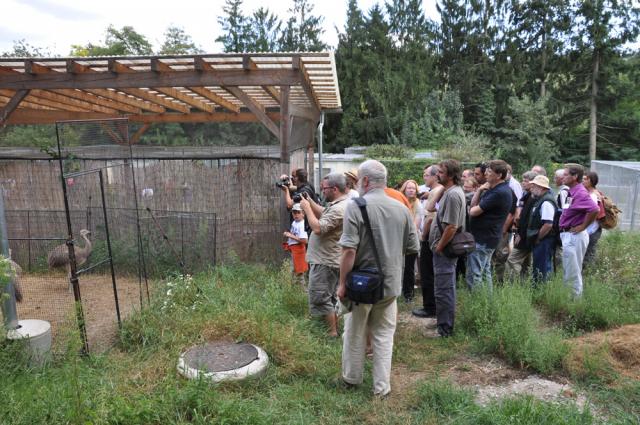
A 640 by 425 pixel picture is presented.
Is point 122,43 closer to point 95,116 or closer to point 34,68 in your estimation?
point 95,116

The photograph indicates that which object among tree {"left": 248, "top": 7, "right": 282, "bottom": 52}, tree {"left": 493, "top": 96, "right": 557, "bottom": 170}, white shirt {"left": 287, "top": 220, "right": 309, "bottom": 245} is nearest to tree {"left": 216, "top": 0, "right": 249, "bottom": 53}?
tree {"left": 248, "top": 7, "right": 282, "bottom": 52}

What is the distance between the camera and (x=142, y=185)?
6.88m

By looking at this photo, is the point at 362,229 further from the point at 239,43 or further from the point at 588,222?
the point at 239,43

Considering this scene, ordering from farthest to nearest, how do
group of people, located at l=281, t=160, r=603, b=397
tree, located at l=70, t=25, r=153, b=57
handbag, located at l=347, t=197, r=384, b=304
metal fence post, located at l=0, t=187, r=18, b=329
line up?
tree, located at l=70, t=25, r=153, b=57, metal fence post, located at l=0, t=187, r=18, b=329, group of people, located at l=281, t=160, r=603, b=397, handbag, located at l=347, t=197, r=384, b=304

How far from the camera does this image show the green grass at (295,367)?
284cm

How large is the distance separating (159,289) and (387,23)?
25.0 metres

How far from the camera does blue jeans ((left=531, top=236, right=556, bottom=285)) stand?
537 centimetres

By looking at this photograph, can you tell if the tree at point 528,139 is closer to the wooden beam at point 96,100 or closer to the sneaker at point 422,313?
the wooden beam at point 96,100

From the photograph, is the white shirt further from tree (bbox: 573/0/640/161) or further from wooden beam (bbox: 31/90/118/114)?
tree (bbox: 573/0/640/161)

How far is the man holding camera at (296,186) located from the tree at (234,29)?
87.7 feet

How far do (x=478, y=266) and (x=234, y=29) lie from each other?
29.7 m

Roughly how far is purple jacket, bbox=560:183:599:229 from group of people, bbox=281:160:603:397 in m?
0.01

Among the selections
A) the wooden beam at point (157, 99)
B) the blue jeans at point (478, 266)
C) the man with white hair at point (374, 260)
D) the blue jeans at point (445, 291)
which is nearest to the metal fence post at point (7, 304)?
the man with white hair at point (374, 260)

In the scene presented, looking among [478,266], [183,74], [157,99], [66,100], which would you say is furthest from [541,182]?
[66,100]
